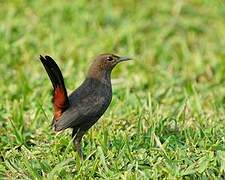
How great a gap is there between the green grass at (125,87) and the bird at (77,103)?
198mm

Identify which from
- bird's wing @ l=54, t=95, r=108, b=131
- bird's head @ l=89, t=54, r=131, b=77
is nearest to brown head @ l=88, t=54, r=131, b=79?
bird's head @ l=89, t=54, r=131, b=77

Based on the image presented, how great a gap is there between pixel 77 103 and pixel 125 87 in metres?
2.21

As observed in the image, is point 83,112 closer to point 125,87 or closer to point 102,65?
point 102,65

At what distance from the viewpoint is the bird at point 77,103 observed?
563cm

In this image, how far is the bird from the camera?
18.5 ft

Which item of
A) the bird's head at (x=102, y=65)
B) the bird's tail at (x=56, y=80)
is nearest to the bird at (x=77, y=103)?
the bird's tail at (x=56, y=80)

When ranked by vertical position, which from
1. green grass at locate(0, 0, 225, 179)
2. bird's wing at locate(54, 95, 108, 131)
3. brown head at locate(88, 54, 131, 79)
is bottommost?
green grass at locate(0, 0, 225, 179)

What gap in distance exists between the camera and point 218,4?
10.1 meters

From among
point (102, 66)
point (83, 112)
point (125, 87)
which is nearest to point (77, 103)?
point (83, 112)

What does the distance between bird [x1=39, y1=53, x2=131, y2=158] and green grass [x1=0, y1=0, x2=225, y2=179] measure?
0.20m

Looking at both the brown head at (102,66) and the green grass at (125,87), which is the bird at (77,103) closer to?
the brown head at (102,66)

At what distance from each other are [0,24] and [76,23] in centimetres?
94

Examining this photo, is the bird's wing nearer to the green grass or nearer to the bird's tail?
the bird's tail

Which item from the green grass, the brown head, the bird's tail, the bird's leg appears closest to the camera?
the bird's tail
